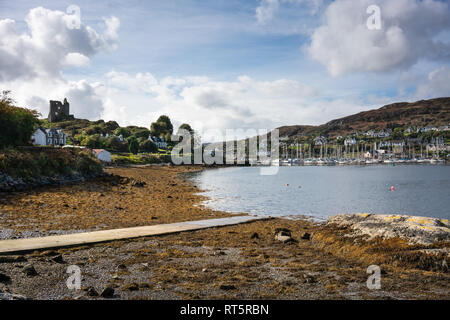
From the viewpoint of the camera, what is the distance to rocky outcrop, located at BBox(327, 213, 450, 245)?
11.6m

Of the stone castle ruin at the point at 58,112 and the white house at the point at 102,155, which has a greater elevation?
the stone castle ruin at the point at 58,112

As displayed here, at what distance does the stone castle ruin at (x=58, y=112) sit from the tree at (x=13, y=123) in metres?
158

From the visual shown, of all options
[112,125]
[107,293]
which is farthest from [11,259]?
[112,125]

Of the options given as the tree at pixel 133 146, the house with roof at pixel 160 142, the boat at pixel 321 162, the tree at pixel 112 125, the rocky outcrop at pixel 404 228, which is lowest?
the boat at pixel 321 162

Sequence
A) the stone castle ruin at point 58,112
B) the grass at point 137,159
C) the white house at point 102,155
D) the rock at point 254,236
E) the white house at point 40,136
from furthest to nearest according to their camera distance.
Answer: the stone castle ruin at point 58,112 < the grass at point 137,159 < the white house at point 102,155 < the white house at point 40,136 < the rock at point 254,236

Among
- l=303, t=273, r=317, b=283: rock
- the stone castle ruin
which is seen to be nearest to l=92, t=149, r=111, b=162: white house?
l=303, t=273, r=317, b=283: rock

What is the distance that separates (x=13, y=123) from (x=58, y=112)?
166 metres

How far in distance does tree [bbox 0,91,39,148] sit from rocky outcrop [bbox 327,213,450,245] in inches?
1546

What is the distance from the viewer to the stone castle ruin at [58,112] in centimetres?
18575

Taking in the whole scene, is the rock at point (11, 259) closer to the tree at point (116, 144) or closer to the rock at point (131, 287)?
the rock at point (131, 287)

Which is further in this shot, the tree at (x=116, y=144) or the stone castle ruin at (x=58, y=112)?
the stone castle ruin at (x=58, y=112)

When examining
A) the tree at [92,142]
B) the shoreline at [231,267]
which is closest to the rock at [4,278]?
the shoreline at [231,267]

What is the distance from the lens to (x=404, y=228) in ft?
40.9
